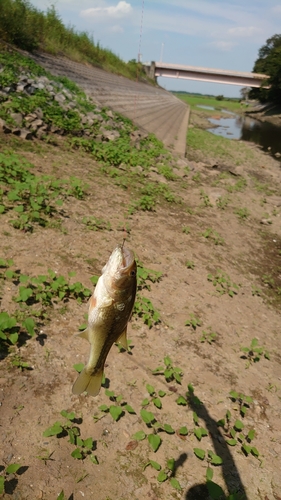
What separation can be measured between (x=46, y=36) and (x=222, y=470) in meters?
24.7

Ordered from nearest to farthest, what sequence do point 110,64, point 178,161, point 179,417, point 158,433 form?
point 158,433 < point 179,417 < point 178,161 < point 110,64

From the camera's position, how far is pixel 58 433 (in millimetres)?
3432

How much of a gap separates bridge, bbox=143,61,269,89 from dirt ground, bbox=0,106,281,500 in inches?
2544

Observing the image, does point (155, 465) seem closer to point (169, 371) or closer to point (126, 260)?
point (169, 371)

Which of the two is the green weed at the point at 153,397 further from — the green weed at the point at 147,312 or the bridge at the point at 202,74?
the bridge at the point at 202,74

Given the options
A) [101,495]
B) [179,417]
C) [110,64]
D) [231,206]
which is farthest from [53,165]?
[110,64]

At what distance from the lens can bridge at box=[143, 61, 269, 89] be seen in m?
65.6

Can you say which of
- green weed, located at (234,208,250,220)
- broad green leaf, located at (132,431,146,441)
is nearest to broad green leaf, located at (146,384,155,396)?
broad green leaf, located at (132,431,146,441)

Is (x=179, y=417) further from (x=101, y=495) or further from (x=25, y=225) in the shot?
(x=25, y=225)

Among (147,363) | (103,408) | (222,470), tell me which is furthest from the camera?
(147,363)

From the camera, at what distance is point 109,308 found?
2352mm

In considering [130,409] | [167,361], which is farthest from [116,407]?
[167,361]

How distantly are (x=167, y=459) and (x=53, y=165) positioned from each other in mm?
7408

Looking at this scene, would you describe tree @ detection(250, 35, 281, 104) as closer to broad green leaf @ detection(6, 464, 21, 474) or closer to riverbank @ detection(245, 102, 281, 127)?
riverbank @ detection(245, 102, 281, 127)
